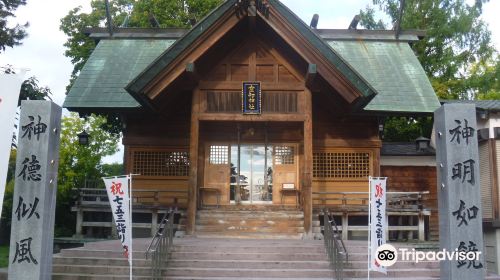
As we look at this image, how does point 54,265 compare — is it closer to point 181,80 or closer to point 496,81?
point 181,80

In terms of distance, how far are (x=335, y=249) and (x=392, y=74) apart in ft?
29.1

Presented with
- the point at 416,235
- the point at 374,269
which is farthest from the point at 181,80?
the point at 416,235

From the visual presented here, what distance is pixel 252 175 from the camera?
15328mm

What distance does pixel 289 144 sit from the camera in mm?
15477

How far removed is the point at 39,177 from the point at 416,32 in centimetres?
1478

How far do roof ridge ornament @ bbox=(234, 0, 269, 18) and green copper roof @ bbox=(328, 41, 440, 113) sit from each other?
443cm

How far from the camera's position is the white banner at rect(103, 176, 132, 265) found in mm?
8906

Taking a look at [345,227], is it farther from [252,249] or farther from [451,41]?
[451,41]

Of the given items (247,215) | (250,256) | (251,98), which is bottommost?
(250,256)

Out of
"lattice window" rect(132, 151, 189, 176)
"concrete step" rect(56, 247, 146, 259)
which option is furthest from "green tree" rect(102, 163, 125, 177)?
"concrete step" rect(56, 247, 146, 259)

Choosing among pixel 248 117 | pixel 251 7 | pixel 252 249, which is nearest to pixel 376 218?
pixel 252 249

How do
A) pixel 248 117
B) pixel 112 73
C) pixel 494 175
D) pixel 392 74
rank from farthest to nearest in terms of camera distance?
pixel 392 74 < pixel 112 73 < pixel 494 175 < pixel 248 117

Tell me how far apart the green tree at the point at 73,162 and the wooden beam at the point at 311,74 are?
12.8m

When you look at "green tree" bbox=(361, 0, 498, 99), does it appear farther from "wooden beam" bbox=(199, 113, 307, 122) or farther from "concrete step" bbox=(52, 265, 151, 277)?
"concrete step" bbox=(52, 265, 151, 277)
